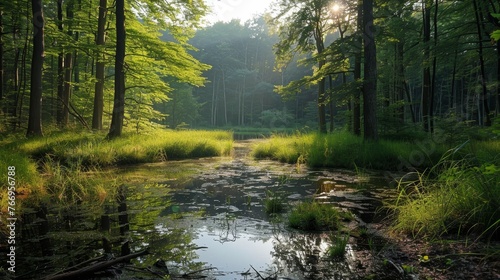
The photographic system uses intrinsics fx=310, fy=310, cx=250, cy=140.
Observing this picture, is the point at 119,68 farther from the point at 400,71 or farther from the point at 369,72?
the point at 400,71

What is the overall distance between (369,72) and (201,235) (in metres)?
8.06

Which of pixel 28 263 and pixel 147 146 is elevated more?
pixel 147 146

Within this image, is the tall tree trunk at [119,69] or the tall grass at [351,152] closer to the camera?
the tall grass at [351,152]

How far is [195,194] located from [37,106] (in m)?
8.03

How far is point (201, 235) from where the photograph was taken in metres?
3.96

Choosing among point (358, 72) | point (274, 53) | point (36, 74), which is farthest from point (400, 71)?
point (36, 74)

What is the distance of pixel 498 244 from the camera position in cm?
300

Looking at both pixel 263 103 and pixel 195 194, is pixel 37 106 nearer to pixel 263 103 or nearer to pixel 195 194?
pixel 195 194

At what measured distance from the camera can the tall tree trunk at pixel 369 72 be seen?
31.7 ft

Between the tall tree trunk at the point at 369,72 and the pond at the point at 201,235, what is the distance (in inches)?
150

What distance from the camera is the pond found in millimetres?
2955

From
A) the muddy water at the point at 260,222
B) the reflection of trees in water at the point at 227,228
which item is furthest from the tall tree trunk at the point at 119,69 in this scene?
the reflection of trees in water at the point at 227,228

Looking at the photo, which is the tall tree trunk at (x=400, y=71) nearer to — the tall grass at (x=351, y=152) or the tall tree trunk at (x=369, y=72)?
the tall tree trunk at (x=369, y=72)

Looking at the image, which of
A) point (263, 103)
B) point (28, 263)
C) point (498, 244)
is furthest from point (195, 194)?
point (263, 103)
